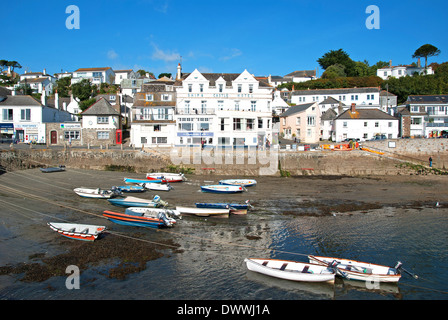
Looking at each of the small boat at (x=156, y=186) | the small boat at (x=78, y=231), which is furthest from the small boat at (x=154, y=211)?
the small boat at (x=156, y=186)

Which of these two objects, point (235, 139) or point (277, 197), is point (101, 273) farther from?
point (235, 139)

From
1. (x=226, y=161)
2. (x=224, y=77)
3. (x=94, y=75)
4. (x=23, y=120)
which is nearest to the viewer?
(x=226, y=161)

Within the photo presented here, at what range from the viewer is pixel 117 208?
25734 millimetres

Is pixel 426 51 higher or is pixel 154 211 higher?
pixel 426 51

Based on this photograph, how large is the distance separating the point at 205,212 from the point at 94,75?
305ft

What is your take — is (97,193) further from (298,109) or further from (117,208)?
(298,109)

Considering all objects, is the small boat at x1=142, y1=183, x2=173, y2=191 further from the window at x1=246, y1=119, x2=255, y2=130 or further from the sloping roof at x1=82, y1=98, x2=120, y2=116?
the sloping roof at x1=82, y1=98, x2=120, y2=116

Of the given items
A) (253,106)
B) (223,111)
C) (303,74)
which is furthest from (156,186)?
(303,74)

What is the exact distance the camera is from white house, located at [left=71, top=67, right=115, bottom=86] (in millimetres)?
101250

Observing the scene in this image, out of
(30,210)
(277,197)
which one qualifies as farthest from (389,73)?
(30,210)

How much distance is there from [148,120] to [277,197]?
26.8m

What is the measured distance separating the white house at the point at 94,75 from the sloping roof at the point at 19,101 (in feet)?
164

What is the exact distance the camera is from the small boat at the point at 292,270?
15062 millimetres
